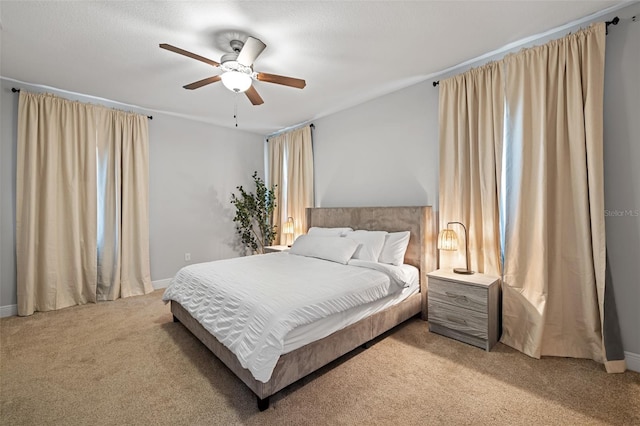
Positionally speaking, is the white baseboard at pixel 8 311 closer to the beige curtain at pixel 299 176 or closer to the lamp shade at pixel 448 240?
the beige curtain at pixel 299 176

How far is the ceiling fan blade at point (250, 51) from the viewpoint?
206 centimetres

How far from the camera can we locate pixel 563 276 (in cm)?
224

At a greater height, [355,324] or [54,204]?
[54,204]

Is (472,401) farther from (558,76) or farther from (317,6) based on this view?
(317,6)

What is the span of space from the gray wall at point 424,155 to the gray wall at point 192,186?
5.47 feet

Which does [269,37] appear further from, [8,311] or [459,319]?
[8,311]

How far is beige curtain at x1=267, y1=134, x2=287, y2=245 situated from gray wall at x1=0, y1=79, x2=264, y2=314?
399mm

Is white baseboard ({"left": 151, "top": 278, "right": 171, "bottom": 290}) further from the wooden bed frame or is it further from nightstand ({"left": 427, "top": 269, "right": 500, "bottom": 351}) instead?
nightstand ({"left": 427, "top": 269, "right": 500, "bottom": 351})

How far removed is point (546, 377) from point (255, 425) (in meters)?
2.03

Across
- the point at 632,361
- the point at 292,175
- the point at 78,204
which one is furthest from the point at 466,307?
the point at 78,204

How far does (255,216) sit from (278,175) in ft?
2.94

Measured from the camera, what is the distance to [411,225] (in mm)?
3119

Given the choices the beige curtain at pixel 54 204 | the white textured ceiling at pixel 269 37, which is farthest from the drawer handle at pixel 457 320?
the beige curtain at pixel 54 204

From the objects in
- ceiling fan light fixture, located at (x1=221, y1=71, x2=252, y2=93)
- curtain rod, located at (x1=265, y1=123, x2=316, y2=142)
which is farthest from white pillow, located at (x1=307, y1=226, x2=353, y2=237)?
ceiling fan light fixture, located at (x1=221, y1=71, x2=252, y2=93)
